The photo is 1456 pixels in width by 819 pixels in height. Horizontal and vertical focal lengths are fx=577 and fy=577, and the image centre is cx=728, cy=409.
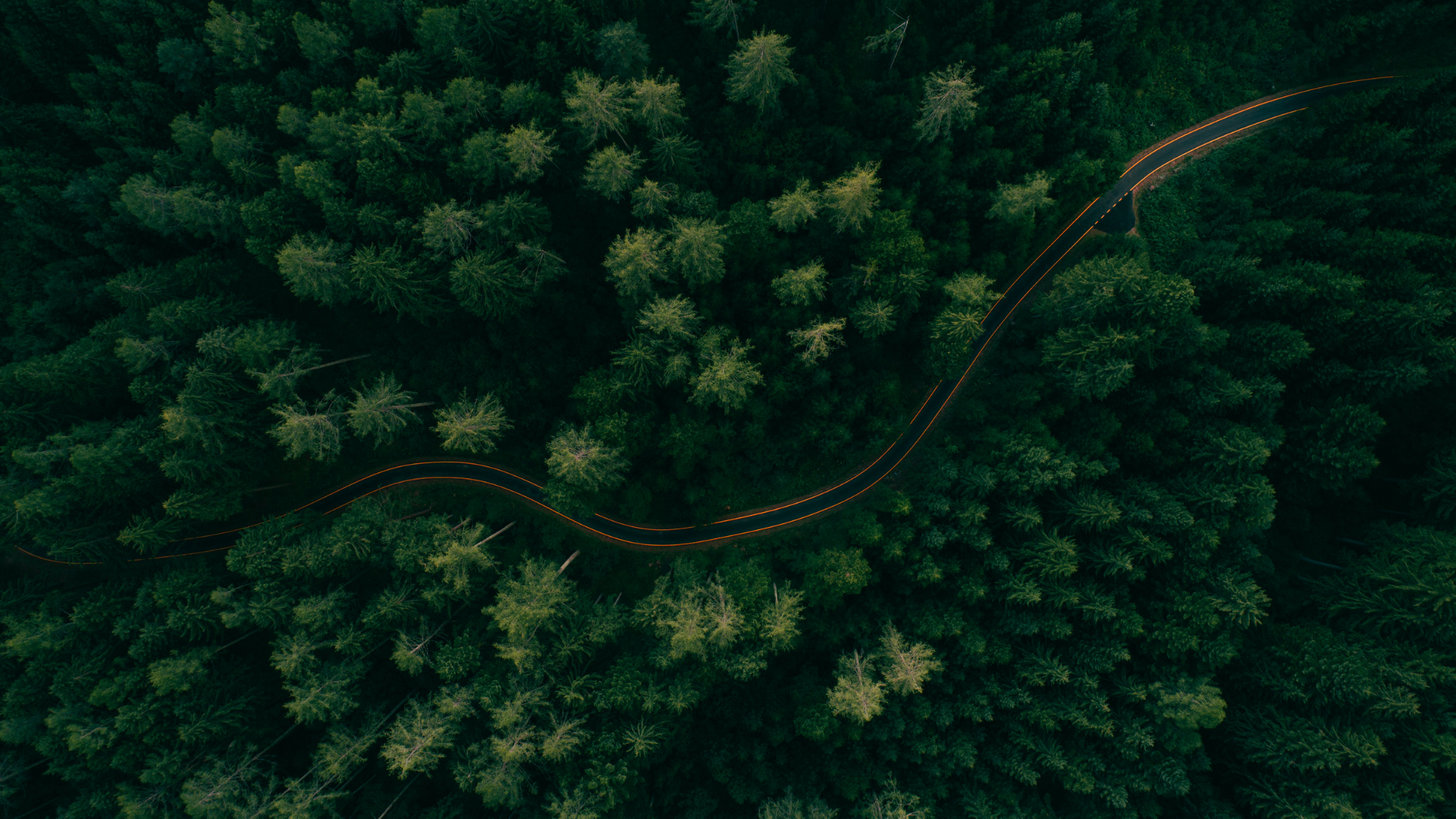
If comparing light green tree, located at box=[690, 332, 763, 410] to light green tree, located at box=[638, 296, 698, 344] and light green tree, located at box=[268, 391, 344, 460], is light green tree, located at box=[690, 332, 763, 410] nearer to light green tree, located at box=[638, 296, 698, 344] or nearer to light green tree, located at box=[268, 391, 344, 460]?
light green tree, located at box=[638, 296, 698, 344]

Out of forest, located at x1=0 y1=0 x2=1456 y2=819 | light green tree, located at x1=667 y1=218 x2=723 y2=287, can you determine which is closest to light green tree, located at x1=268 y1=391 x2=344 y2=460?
forest, located at x1=0 y1=0 x2=1456 y2=819

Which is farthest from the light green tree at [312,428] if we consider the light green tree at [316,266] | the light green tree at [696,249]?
the light green tree at [696,249]

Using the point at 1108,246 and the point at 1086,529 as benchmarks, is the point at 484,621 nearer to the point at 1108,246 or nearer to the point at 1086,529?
the point at 1086,529

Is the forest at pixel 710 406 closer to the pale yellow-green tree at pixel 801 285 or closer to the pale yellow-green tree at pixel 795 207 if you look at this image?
the pale yellow-green tree at pixel 801 285

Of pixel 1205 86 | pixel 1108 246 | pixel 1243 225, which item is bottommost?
pixel 1108 246

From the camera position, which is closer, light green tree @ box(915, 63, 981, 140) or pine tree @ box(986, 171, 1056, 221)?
light green tree @ box(915, 63, 981, 140)

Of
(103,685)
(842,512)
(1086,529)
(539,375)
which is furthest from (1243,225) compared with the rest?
(103,685)
